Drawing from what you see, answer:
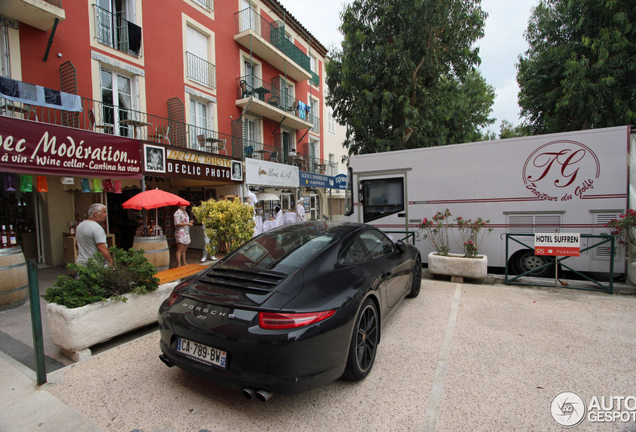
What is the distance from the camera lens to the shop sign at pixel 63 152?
611 centimetres

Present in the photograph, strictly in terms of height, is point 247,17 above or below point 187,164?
above

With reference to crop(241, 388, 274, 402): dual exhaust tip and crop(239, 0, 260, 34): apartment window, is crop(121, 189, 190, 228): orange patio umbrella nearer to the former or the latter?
crop(241, 388, 274, 402): dual exhaust tip

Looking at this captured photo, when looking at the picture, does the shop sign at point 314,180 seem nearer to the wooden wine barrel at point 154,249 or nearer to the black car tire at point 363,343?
the wooden wine barrel at point 154,249

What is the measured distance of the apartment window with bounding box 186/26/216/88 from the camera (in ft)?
39.1

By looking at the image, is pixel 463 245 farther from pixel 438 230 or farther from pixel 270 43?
pixel 270 43

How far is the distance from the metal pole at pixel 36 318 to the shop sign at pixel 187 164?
6784 mm

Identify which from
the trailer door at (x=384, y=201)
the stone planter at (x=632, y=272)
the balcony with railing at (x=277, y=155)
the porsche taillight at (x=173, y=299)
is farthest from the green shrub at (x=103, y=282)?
the balcony with railing at (x=277, y=155)

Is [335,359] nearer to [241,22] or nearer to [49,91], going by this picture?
[49,91]

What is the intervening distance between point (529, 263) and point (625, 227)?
1.63m

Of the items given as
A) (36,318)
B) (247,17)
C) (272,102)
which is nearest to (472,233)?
(36,318)

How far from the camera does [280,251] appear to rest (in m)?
3.17

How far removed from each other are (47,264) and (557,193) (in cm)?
1272

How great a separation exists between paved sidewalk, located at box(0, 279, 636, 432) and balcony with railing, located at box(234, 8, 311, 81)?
14062 millimetres

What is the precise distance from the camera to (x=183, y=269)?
5012mm
